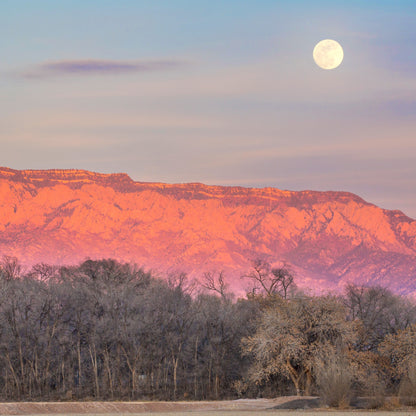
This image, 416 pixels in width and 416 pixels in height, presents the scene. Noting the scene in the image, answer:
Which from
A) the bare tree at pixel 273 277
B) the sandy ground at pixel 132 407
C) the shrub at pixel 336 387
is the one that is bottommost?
the sandy ground at pixel 132 407

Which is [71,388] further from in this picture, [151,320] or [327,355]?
[327,355]

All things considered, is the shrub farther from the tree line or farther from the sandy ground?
the tree line

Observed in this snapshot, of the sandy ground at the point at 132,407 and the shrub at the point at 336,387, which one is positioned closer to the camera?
the shrub at the point at 336,387

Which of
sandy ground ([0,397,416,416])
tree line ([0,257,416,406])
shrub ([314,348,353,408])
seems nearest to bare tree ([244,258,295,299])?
tree line ([0,257,416,406])

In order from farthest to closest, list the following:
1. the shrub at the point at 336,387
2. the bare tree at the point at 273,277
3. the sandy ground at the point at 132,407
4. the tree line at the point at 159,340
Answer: the bare tree at the point at 273,277, the tree line at the point at 159,340, the sandy ground at the point at 132,407, the shrub at the point at 336,387

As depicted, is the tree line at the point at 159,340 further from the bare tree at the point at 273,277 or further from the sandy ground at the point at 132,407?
the bare tree at the point at 273,277

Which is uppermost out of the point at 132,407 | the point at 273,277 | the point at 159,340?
the point at 273,277

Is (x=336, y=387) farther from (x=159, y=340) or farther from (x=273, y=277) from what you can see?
(x=273, y=277)

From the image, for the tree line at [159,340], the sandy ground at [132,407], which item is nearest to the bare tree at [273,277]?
the tree line at [159,340]

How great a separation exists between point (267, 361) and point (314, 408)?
597 inches

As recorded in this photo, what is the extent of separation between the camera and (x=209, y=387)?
87.4 meters

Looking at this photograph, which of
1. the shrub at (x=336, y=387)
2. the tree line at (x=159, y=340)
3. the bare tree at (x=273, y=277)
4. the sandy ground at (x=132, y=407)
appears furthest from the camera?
the bare tree at (x=273, y=277)

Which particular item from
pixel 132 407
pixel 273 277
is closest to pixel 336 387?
pixel 132 407

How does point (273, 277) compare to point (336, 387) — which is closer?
point (336, 387)
